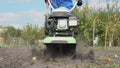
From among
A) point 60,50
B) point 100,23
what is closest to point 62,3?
point 60,50

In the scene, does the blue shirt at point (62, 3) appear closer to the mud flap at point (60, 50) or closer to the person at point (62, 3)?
the person at point (62, 3)

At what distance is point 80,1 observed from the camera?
718 cm

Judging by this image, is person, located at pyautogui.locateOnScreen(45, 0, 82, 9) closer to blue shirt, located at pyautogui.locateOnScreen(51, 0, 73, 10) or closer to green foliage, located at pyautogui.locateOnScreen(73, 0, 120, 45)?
blue shirt, located at pyautogui.locateOnScreen(51, 0, 73, 10)

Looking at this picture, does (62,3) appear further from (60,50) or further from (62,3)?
(60,50)

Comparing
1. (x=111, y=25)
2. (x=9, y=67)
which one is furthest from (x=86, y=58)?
(x=111, y=25)

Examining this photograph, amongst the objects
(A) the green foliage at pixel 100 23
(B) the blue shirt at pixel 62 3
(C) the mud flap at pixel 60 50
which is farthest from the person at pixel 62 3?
(A) the green foliage at pixel 100 23

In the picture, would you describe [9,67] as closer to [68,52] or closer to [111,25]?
[68,52]

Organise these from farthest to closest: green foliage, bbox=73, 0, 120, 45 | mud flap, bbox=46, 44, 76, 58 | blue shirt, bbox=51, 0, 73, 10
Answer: green foliage, bbox=73, 0, 120, 45
blue shirt, bbox=51, 0, 73, 10
mud flap, bbox=46, 44, 76, 58

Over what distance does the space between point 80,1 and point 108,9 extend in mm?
9677

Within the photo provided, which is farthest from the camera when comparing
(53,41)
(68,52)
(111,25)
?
(111,25)

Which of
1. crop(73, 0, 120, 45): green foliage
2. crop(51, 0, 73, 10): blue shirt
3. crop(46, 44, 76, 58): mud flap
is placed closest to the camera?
crop(46, 44, 76, 58): mud flap

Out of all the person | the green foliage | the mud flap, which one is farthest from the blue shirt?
the green foliage

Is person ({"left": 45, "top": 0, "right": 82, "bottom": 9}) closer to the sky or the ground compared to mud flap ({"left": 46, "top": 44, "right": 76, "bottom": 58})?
closer to the sky

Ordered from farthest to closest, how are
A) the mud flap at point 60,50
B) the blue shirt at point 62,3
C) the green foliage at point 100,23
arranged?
the green foliage at point 100,23 < the blue shirt at point 62,3 < the mud flap at point 60,50
